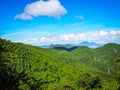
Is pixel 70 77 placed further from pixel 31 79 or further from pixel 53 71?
pixel 31 79

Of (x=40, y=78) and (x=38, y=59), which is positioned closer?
(x=40, y=78)

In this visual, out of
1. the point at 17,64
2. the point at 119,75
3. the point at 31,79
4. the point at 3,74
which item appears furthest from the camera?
the point at 17,64

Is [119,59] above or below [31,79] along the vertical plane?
above

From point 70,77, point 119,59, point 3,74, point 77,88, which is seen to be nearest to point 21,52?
point 70,77

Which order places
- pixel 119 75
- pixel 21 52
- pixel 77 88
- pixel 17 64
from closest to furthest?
1. pixel 119 75
2. pixel 77 88
3. pixel 17 64
4. pixel 21 52

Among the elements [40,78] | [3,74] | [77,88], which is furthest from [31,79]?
[3,74]

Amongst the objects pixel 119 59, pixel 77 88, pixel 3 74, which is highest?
pixel 119 59

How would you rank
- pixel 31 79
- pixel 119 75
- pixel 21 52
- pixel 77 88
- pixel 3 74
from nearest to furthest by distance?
1. pixel 119 75
2. pixel 3 74
3. pixel 77 88
4. pixel 31 79
5. pixel 21 52

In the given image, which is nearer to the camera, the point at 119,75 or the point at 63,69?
the point at 119,75

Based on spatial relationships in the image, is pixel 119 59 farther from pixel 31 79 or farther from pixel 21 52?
pixel 21 52
